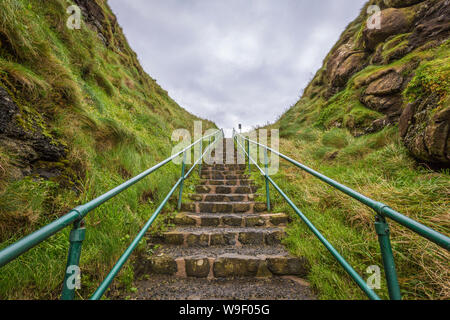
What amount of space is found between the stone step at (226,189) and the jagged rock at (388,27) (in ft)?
21.2

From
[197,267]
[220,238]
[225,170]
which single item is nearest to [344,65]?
[225,170]

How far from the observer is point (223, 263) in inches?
72.6

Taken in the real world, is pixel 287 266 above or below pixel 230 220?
below

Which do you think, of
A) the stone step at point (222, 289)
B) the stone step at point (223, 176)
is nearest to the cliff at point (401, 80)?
the stone step at point (222, 289)

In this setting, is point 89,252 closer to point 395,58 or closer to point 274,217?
point 274,217

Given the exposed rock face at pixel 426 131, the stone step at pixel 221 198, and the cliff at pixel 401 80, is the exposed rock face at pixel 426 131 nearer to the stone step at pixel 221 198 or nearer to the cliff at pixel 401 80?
the cliff at pixel 401 80

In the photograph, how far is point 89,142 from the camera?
2387mm

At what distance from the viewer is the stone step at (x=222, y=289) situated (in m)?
1.53

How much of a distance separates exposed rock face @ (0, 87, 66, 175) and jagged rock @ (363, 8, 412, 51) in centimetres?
848

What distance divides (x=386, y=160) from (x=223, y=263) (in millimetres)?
3076

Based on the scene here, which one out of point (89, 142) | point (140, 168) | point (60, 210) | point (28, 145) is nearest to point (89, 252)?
point (60, 210)

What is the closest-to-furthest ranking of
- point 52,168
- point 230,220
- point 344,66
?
point 52,168, point 230,220, point 344,66

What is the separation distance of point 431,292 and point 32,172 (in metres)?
2.99

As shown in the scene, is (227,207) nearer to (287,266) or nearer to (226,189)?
(226,189)
